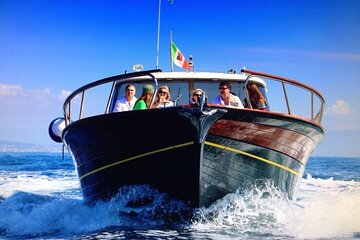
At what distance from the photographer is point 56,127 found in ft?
28.6

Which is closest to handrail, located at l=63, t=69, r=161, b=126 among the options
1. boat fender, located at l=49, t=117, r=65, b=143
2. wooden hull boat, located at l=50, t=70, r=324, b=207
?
wooden hull boat, located at l=50, t=70, r=324, b=207

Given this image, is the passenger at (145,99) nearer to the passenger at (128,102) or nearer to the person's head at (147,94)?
the person's head at (147,94)

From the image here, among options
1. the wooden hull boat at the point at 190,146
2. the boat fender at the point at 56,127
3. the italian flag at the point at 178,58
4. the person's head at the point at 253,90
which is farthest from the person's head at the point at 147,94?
the italian flag at the point at 178,58

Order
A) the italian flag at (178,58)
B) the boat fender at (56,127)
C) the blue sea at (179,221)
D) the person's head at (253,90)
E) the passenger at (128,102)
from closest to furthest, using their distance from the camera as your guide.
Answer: the blue sea at (179,221)
the person's head at (253,90)
the passenger at (128,102)
the boat fender at (56,127)
the italian flag at (178,58)

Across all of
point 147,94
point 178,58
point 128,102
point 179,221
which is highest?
point 178,58

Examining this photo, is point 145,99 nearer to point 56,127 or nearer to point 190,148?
point 190,148

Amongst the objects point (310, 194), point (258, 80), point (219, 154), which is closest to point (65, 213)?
point (219, 154)

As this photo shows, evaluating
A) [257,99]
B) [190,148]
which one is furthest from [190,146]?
[257,99]

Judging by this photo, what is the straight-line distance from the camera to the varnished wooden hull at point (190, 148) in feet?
18.8

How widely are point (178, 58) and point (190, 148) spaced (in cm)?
422

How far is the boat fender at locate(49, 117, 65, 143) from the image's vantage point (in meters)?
8.68

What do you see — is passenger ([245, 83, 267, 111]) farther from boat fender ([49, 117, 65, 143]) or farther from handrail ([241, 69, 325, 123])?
boat fender ([49, 117, 65, 143])

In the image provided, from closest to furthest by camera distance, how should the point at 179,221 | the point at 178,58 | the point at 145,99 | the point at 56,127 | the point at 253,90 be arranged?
the point at 179,221, the point at 145,99, the point at 253,90, the point at 56,127, the point at 178,58

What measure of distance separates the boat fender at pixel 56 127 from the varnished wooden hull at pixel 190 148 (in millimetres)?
2294
